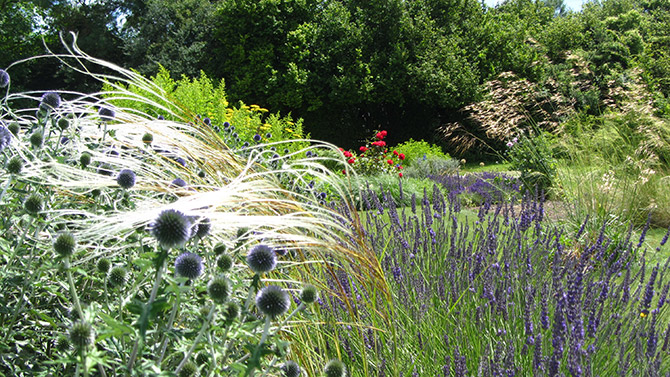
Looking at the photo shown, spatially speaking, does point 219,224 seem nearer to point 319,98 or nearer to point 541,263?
point 541,263

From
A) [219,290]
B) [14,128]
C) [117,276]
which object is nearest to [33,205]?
[117,276]

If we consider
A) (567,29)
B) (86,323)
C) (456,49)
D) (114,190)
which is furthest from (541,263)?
(567,29)

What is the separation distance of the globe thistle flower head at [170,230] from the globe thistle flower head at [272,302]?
26 cm

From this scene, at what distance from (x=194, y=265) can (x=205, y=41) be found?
17761mm

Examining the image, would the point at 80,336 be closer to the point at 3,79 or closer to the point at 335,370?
the point at 335,370

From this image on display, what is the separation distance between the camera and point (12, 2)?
2178cm

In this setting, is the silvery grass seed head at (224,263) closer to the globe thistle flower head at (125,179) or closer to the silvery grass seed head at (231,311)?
the silvery grass seed head at (231,311)

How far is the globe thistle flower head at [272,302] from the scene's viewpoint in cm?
131

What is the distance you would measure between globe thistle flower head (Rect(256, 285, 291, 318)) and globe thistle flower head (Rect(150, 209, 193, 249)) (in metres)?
0.26

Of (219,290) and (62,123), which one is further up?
(62,123)

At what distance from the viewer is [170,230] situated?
48.3 inches

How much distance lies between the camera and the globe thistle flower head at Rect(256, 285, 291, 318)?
131 centimetres

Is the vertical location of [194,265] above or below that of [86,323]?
above

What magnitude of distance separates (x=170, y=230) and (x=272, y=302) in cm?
33
